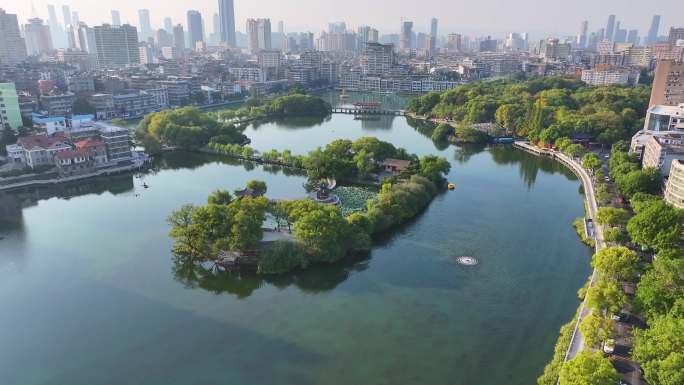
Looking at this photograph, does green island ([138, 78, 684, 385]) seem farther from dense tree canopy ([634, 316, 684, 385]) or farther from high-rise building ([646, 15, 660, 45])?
high-rise building ([646, 15, 660, 45])

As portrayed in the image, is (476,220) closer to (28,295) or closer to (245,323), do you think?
(245,323)

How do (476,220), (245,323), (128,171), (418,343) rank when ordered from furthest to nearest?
(128,171)
(476,220)
(245,323)
(418,343)

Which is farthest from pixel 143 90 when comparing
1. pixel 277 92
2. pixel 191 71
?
pixel 191 71

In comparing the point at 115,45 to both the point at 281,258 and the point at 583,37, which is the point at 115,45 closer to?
the point at 281,258

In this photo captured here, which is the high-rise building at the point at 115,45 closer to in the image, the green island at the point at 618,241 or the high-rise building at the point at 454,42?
the green island at the point at 618,241

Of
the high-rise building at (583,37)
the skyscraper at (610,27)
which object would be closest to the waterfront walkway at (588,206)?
the high-rise building at (583,37)

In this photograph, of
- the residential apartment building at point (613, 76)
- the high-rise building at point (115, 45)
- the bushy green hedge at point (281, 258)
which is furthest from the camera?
the high-rise building at point (115, 45)
